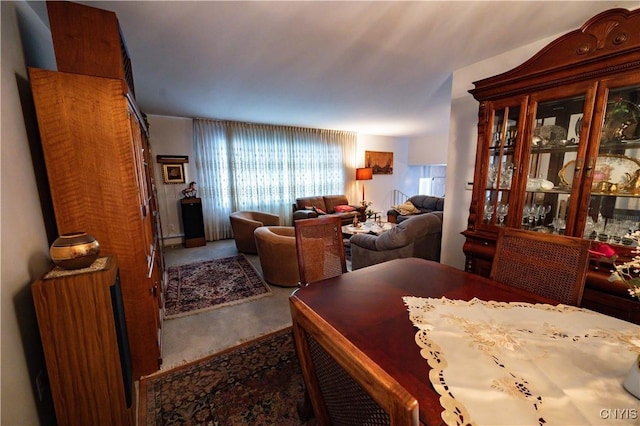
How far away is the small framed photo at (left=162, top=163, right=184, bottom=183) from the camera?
463cm

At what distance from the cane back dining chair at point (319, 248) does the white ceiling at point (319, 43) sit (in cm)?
137

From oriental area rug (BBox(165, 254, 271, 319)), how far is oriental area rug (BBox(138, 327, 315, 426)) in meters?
0.84

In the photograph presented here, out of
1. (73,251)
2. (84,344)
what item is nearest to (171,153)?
(73,251)

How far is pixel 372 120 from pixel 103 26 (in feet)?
14.3

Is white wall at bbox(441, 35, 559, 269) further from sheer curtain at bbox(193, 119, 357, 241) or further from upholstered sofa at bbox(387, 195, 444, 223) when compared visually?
sheer curtain at bbox(193, 119, 357, 241)

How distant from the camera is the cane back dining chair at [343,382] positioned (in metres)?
0.36

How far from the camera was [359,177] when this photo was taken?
6.70 metres

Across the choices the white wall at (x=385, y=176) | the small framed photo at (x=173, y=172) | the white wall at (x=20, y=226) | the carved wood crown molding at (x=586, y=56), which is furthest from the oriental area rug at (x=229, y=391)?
the white wall at (x=385, y=176)

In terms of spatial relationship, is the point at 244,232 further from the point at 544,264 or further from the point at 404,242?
the point at 544,264

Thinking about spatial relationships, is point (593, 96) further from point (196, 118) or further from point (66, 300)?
point (196, 118)

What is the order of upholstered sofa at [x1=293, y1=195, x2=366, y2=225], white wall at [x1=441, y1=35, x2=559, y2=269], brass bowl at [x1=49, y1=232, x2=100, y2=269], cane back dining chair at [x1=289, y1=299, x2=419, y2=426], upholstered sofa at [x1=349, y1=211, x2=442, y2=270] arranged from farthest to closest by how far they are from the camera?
1. upholstered sofa at [x1=293, y1=195, x2=366, y2=225]
2. upholstered sofa at [x1=349, y1=211, x2=442, y2=270]
3. white wall at [x1=441, y1=35, x2=559, y2=269]
4. brass bowl at [x1=49, y1=232, x2=100, y2=269]
5. cane back dining chair at [x1=289, y1=299, x2=419, y2=426]

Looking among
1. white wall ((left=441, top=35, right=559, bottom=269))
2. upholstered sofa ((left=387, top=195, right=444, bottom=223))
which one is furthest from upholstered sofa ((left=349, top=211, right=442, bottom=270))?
upholstered sofa ((left=387, top=195, right=444, bottom=223))

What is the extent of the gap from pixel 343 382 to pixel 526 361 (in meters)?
0.67

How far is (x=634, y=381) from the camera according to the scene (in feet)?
2.22
